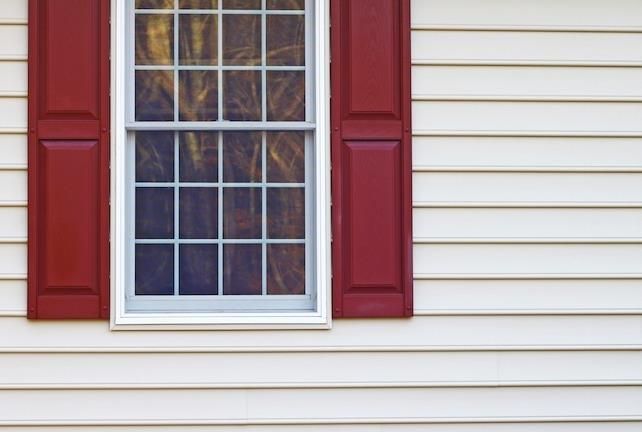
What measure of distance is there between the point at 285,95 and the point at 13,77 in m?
1.30

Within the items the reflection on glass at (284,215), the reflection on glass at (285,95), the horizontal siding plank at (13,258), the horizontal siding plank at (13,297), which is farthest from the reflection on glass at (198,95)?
the horizontal siding plank at (13,297)

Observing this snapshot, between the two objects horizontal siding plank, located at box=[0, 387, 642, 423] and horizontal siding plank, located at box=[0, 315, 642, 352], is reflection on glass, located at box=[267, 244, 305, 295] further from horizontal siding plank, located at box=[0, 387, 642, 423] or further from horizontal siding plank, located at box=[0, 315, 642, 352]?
horizontal siding plank, located at box=[0, 387, 642, 423]

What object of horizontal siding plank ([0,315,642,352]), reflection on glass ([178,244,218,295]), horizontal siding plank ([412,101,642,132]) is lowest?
horizontal siding plank ([0,315,642,352])

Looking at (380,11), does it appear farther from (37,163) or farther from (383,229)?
(37,163)

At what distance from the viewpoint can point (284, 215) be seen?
5.57 m

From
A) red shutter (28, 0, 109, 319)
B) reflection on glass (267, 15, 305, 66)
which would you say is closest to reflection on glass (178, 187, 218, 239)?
red shutter (28, 0, 109, 319)

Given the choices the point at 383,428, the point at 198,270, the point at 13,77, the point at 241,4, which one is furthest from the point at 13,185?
the point at 383,428

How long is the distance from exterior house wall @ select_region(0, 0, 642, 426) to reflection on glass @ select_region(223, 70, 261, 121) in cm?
78

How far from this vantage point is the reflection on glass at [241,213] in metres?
5.55

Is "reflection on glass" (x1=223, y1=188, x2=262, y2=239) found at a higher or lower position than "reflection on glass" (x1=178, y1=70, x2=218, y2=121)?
lower

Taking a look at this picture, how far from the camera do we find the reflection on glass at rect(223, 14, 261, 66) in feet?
18.3

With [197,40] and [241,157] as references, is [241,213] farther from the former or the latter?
[197,40]

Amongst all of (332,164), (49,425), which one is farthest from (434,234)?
(49,425)

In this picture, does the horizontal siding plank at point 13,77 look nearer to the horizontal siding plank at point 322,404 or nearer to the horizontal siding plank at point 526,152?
the horizontal siding plank at point 322,404
